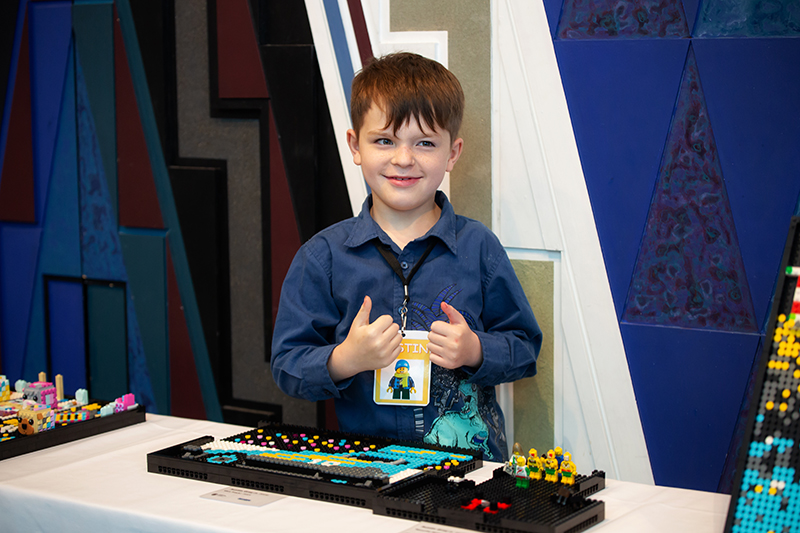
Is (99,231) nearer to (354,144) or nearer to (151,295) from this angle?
(151,295)

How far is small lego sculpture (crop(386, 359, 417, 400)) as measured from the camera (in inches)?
67.9

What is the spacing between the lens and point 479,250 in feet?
6.18

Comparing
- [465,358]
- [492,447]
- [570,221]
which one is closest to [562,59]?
[570,221]

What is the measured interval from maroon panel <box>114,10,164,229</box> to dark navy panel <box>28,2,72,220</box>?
0.24m

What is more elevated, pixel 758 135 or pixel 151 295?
pixel 758 135

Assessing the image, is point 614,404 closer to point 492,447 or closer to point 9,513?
point 492,447

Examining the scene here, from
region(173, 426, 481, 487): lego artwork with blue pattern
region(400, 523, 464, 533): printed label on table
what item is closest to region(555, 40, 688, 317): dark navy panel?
region(173, 426, 481, 487): lego artwork with blue pattern

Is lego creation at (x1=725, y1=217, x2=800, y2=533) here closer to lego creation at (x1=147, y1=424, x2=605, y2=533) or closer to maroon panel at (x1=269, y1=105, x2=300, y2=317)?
lego creation at (x1=147, y1=424, x2=605, y2=533)

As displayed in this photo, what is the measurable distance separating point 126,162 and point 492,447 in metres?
1.55

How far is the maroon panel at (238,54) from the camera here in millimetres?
2385

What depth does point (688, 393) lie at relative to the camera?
6.47 feet

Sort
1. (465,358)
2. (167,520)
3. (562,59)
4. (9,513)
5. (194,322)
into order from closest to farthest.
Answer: (167,520), (9,513), (465,358), (562,59), (194,322)

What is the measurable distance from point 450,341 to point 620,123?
0.76m

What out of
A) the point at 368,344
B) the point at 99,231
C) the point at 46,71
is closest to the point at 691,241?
the point at 368,344
